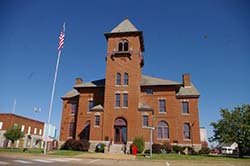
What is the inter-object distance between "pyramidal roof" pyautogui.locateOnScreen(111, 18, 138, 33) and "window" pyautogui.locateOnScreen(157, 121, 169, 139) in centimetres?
1597

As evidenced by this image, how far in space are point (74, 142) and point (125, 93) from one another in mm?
10269

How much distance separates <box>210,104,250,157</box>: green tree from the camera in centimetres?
2555

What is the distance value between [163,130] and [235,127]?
1095 centimetres

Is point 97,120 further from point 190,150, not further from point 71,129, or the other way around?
point 190,150

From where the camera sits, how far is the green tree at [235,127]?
83.8ft

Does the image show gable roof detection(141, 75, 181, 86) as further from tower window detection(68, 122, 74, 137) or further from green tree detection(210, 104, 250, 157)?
tower window detection(68, 122, 74, 137)

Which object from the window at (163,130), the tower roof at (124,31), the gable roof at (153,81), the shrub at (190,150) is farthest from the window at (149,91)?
the shrub at (190,150)

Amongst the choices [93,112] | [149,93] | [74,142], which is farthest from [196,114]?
[74,142]

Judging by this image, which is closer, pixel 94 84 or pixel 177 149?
pixel 177 149

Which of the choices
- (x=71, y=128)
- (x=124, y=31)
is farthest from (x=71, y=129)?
(x=124, y=31)

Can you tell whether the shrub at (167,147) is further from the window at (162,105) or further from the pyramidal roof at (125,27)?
the pyramidal roof at (125,27)

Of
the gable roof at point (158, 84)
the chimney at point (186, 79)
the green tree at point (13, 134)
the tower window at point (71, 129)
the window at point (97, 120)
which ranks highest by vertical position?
the chimney at point (186, 79)

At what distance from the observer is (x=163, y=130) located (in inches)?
1342

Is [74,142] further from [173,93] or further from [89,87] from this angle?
[173,93]
